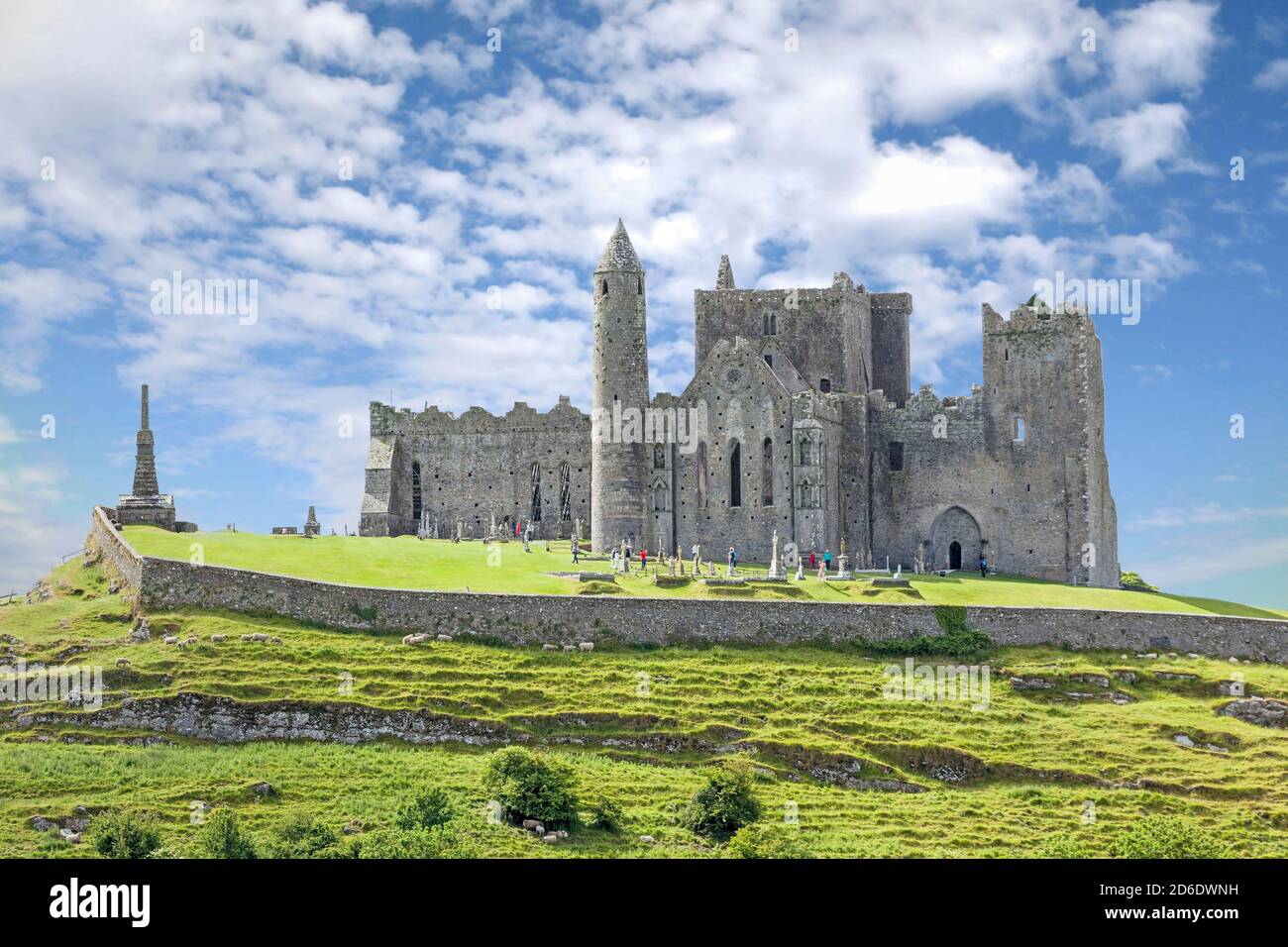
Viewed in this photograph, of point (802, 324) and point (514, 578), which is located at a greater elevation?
point (802, 324)

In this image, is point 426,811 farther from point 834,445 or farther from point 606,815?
point 834,445

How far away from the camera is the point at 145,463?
64688 mm

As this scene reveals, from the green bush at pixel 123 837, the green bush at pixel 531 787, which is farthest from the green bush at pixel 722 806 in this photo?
the green bush at pixel 123 837

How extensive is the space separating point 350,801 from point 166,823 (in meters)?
4.94

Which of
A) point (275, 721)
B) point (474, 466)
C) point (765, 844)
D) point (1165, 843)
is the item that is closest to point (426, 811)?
point (765, 844)

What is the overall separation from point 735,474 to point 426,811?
115 feet

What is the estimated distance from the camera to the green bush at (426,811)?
36688 millimetres

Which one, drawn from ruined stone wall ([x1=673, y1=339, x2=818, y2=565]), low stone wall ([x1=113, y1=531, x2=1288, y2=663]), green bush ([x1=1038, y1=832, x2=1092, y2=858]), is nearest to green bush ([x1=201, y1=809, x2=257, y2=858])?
low stone wall ([x1=113, y1=531, x2=1288, y2=663])

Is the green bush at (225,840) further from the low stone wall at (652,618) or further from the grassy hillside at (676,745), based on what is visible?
the low stone wall at (652,618)

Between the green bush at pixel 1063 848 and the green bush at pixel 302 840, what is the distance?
60.7 ft

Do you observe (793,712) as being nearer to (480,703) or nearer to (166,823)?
(480,703)

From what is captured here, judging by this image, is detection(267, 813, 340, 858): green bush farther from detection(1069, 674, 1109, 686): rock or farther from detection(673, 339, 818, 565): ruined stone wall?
detection(673, 339, 818, 565): ruined stone wall

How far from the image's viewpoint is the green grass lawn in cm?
5406

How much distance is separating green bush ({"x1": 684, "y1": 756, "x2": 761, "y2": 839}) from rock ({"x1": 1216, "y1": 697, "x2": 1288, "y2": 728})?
1831cm
